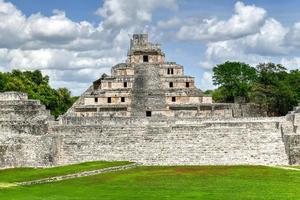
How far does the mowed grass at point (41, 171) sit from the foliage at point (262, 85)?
104ft

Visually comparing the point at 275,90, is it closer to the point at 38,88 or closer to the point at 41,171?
the point at 38,88

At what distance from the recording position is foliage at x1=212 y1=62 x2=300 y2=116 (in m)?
71.6

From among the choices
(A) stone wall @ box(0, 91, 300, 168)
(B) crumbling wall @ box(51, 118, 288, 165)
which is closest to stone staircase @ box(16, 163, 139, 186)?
(B) crumbling wall @ box(51, 118, 288, 165)

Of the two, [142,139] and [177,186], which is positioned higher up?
[142,139]

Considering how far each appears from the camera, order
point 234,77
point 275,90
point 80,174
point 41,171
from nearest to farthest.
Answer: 1. point 80,174
2. point 41,171
3. point 275,90
4. point 234,77

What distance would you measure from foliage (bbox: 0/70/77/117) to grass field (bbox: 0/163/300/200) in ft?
122

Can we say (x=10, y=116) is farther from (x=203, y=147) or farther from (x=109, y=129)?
(x=203, y=147)

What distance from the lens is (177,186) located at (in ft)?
104

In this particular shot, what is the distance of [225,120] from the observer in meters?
47.3

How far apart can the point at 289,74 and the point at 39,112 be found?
38789 millimetres

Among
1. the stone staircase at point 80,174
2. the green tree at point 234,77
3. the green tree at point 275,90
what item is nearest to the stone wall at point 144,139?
the stone staircase at point 80,174

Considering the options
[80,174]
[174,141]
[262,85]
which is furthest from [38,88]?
[80,174]

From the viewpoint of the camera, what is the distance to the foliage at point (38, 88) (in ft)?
243

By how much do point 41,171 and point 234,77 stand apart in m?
43.4
